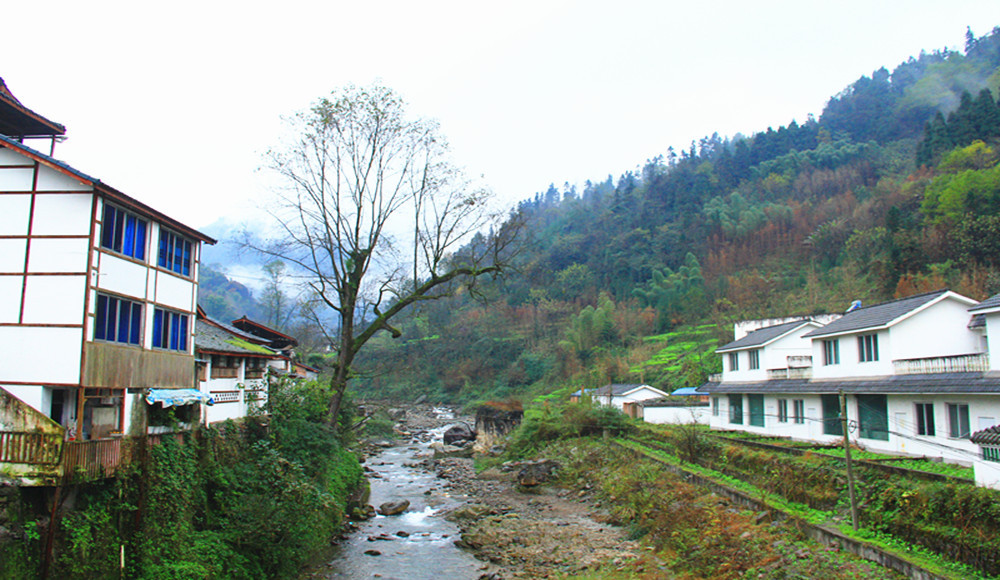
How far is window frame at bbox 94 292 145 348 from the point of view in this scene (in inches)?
504

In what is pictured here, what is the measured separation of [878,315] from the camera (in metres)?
23.0

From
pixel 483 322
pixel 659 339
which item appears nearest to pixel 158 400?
pixel 659 339

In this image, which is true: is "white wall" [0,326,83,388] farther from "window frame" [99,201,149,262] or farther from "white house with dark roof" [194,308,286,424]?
"white house with dark roof" [194,308,286,424]

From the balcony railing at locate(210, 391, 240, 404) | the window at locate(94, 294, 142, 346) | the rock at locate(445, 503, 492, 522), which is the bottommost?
the rock at locate(445, 503, 492, 522)

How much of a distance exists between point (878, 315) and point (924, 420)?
5.13m

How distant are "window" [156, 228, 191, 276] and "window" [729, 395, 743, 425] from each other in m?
28.2

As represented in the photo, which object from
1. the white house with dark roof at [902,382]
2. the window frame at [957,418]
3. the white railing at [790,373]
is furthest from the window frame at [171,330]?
the white railing at [790,373]

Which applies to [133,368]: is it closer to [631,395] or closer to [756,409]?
[756,409]

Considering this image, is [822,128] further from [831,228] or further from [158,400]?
[158,400]

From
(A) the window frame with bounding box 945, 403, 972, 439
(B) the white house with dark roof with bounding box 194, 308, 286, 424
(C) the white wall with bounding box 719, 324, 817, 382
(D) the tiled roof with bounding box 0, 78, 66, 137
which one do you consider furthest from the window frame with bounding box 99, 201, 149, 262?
A: (C) the white wall with bounding box 719, 324, 817, 382

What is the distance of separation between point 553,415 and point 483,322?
56.3 m

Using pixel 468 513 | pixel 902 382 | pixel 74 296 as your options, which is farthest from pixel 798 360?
pixel 74 296

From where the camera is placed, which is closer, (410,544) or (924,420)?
(924,420)

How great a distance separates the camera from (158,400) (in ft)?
47.3
